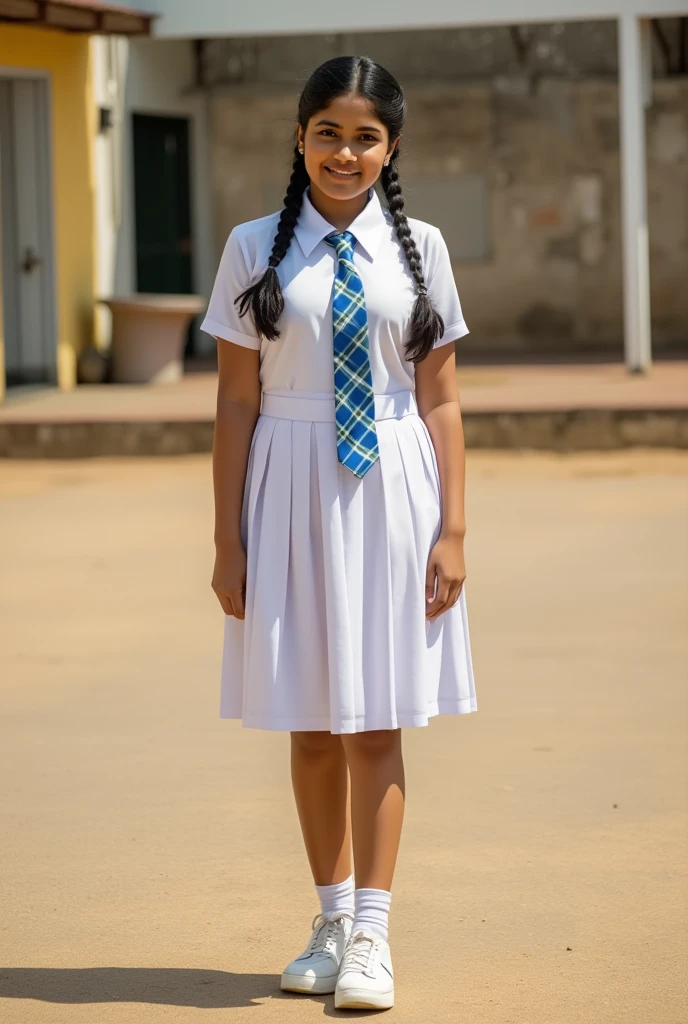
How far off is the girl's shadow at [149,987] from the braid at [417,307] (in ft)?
3.55

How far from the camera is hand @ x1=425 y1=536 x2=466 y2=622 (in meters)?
2.80

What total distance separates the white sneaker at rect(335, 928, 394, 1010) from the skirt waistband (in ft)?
2.79

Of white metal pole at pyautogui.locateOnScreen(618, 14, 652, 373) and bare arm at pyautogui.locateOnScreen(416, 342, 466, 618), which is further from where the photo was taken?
white metal pole at pyautogui.locateOnScreen(618, 14, 652, 373)

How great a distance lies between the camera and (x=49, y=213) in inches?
504

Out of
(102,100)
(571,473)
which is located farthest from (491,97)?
(571,473)

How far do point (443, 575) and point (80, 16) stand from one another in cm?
991

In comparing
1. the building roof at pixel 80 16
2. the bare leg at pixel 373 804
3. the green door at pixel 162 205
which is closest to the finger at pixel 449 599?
the bare leg at pixel 373 804

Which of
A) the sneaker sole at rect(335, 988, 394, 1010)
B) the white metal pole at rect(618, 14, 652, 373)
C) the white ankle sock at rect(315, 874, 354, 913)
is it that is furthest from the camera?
the white metal pole at rect(618, 14, 652, 373)

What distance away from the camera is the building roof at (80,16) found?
11172 millimetres

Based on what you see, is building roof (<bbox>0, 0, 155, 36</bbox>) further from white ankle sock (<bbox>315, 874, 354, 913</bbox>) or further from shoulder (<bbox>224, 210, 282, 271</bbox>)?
white ankle sock (<bbox>315, 874, 354, 913</bbox>)

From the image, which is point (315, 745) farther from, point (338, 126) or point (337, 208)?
point (338, 126)

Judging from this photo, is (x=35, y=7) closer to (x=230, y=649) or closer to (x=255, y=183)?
(x=255, y=183)

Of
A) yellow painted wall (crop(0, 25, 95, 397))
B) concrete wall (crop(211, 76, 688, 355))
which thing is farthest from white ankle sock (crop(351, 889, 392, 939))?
concrete wall (crop(211, 76, 688, 355))

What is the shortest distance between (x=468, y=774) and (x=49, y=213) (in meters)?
9.57
